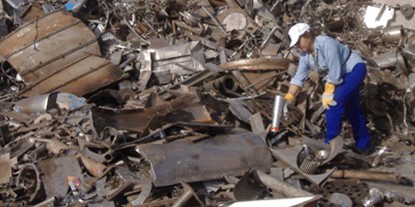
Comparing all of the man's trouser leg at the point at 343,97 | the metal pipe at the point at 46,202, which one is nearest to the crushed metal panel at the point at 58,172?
the metal pipe at the point at 46,202

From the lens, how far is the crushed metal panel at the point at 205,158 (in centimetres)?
512

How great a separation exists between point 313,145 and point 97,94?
9.44 ft

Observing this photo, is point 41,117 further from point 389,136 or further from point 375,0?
point 375,0

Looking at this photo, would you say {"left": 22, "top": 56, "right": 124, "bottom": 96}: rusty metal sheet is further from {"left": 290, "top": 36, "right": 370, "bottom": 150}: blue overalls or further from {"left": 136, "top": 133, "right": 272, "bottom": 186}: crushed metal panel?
{"left": 290, "top": 36, "right": 370, "bottom": 150}: blue overalls

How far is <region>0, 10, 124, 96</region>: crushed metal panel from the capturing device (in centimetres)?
734

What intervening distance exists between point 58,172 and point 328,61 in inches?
114

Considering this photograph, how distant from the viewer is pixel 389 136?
23.2 ft

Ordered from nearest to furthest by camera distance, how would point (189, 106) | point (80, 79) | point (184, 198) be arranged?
point (184, 198)
point (189, 106)
point (80, 79)

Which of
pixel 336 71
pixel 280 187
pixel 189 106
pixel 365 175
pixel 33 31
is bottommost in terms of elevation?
pixel 365 175

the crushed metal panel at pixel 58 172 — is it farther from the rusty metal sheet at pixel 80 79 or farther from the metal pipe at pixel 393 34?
the metal pipe at pixel 393 34

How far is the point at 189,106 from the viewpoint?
20.3 ft

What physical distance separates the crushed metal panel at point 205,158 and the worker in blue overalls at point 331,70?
809mm

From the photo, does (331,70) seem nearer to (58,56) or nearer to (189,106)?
(189,106)

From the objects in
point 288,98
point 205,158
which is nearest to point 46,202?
point 205,158
